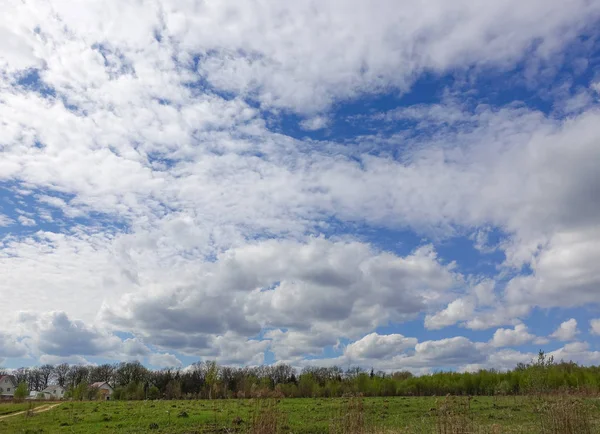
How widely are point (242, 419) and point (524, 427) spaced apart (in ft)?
46.3

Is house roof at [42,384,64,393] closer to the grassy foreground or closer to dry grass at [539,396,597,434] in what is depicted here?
the grassy foreground

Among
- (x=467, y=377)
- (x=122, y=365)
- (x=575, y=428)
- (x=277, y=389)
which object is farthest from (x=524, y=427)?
(x=122, y=365)

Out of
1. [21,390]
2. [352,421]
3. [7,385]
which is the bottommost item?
[352,421]

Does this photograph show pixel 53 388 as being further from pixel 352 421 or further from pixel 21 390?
pixel 352 421

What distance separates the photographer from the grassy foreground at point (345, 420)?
1325 centimetres

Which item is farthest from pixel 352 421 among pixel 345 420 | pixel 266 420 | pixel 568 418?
pixel 568 418

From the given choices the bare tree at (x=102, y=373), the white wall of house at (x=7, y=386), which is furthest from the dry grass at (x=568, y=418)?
the white wall of house at (x=7, y=386)

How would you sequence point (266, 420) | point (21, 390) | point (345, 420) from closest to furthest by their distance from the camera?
point (345, 420)
point (266, 420)
point (21, 390)

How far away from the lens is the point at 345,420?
13273mm

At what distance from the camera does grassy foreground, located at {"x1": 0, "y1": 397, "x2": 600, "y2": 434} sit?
13250 millimetres

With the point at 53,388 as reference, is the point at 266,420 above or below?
below

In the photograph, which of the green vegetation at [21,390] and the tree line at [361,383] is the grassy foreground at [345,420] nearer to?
the tree line at [361,383]

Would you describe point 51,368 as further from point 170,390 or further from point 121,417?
point 121,417

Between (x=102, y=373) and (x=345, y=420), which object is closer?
(x=345, y=420)
